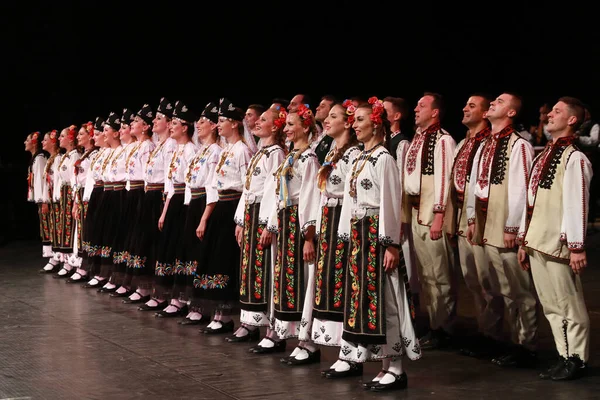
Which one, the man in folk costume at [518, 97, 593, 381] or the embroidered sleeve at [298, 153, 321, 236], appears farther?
the embroidered sleeve at [298, 153, 321, 236]

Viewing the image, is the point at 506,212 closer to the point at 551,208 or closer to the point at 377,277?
the point at 551,208

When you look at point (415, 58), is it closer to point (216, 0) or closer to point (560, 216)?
point (216, 0)

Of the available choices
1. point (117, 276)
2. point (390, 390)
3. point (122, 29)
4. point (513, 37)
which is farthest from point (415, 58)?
point (390, 390)

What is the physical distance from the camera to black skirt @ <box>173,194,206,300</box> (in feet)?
20.1

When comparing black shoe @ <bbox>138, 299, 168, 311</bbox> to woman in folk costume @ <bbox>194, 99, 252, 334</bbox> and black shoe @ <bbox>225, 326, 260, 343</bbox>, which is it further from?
black shoe @ <bbox>225, 326, 260, 343</bbox>

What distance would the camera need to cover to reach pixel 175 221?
255 inches

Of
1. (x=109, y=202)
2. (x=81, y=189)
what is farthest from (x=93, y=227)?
(x=81, y=189)

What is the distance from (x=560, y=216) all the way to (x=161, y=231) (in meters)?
3.19

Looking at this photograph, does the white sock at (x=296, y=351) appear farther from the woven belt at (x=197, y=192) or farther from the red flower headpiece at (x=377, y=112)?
the woven belt at (x=197, y=192)

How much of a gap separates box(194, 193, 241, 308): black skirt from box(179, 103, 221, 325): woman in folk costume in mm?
65

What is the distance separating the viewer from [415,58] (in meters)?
10.2

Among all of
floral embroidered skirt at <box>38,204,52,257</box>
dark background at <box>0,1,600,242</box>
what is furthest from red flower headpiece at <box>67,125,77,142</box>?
dark background at <box>0,1,600,242</box>

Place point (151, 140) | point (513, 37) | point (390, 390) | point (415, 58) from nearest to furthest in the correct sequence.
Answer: point (390, 390) → point (151, 140) → point (513, 37) → point (415, 58)

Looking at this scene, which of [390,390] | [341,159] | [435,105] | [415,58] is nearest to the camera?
[390,390]
